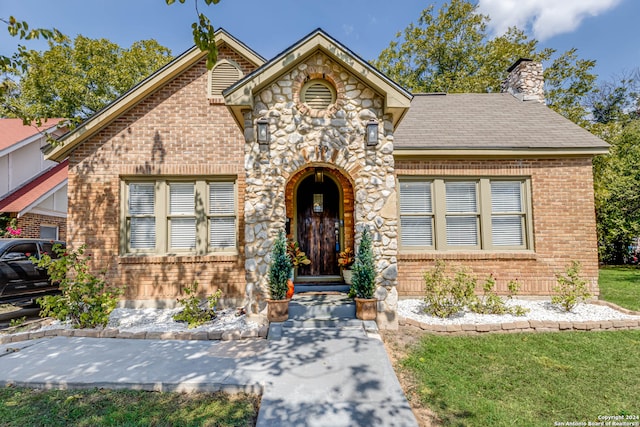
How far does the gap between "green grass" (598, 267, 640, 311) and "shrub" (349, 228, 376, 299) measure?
19.4 ft

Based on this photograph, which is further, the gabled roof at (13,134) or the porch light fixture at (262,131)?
the gabled roof at (13,134)

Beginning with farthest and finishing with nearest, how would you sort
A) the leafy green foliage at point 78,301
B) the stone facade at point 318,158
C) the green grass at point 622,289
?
the green grass at point 622,289, the stone facade at point 318,158, the leafy green foliage at point 78,301

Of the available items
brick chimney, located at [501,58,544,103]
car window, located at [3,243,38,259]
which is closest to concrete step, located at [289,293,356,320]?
car window, located at [3,243,38,259]

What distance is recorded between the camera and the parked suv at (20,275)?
6617 millimetres

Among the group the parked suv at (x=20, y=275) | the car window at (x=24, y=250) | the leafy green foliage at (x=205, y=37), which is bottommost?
the parked suv at (x=20, y=275)

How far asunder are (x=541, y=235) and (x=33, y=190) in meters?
17.0

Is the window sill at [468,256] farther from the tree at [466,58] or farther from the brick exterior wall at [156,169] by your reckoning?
the tree at [466,58]

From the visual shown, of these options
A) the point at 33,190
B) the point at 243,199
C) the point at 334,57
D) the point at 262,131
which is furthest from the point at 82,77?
the point at 334,57

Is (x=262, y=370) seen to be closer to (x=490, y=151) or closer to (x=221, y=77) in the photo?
(x=490, y=151)

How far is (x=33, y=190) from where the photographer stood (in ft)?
40.4

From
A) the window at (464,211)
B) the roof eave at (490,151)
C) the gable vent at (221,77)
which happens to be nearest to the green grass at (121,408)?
the window at (464,211)

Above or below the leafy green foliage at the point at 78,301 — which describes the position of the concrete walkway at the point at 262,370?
below

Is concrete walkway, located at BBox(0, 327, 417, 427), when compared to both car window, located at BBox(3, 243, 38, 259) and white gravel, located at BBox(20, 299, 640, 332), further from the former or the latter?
car window, located at BBox(3, 243, 38, 259)

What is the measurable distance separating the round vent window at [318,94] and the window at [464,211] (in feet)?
9.10
